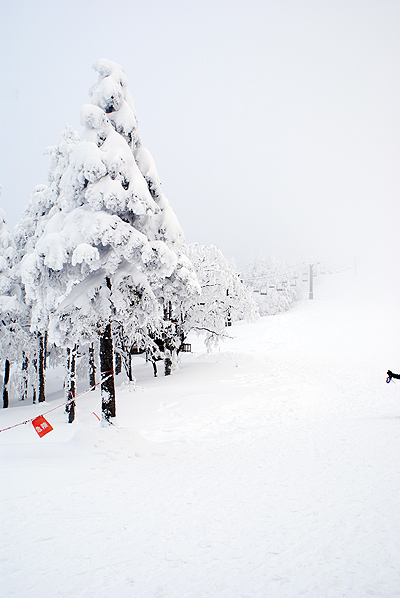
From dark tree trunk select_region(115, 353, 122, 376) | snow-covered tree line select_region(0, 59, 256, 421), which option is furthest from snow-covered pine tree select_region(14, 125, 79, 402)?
dark tree trunk select_region(115, 353, 122, 376)

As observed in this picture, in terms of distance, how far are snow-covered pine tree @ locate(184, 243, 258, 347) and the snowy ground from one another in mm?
10376

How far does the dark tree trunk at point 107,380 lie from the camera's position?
A: 33.4 ft

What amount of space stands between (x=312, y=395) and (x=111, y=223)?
1221 cm

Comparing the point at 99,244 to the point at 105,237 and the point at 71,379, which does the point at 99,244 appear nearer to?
the point at 105,237

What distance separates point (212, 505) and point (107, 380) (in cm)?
554

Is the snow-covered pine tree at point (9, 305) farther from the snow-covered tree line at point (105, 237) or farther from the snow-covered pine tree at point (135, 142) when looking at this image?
the snow-covered pine tree at point (135, 142)

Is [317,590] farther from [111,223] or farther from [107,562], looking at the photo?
[111,223]

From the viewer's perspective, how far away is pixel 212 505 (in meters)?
5.84

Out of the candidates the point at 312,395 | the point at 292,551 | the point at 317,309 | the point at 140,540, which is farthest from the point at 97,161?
the point at 317,309

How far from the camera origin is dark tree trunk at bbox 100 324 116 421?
10.2m

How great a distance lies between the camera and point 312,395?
51.8 ft

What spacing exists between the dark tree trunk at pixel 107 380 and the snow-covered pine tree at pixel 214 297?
1314 centimetres

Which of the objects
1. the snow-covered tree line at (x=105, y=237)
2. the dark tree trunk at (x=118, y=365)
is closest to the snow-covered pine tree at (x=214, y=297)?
the dark tree trunk at (x=118, y=365)

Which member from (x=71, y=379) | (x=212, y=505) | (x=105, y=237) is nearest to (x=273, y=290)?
(x=71, y=379)
